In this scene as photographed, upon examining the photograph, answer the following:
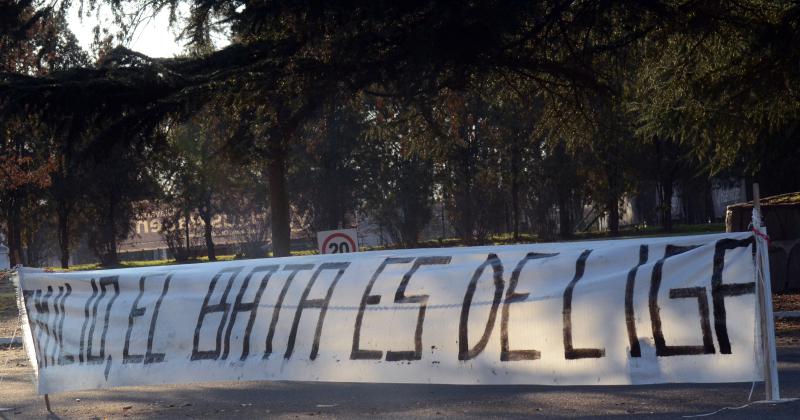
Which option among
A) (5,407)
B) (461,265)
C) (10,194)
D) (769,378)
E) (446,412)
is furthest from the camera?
(10,194)

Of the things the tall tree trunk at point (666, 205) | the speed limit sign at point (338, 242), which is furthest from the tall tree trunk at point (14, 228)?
the speed limit sign at point (338, 242)

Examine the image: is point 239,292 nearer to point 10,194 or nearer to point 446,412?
point 446,412

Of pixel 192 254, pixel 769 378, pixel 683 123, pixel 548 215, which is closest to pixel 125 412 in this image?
pixel 769 378

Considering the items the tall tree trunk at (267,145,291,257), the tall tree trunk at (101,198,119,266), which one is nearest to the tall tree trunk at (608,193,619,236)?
the tall tree trunk at (101,198,119,266)

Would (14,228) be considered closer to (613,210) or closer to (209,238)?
(209,238)

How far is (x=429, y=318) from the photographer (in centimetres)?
781

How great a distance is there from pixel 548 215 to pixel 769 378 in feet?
173

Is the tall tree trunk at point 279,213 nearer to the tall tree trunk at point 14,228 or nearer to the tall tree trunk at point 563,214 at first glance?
the tall tree trunk at point 14,228

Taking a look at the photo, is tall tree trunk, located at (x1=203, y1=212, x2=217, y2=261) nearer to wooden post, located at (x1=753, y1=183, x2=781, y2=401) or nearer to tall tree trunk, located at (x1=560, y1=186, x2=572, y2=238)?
tall tree trunk, located at (x1=560, y1=186, x2=572, y2=238)

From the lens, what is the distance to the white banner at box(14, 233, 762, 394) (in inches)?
277

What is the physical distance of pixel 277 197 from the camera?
21.0 m

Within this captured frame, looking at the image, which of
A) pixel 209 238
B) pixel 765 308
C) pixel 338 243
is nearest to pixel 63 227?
pixel 209 238

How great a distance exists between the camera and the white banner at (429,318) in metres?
7.02

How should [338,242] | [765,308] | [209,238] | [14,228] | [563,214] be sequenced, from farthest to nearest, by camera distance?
[209,238]
[563,214]
[14,228]
[338,242]
[765,308]
